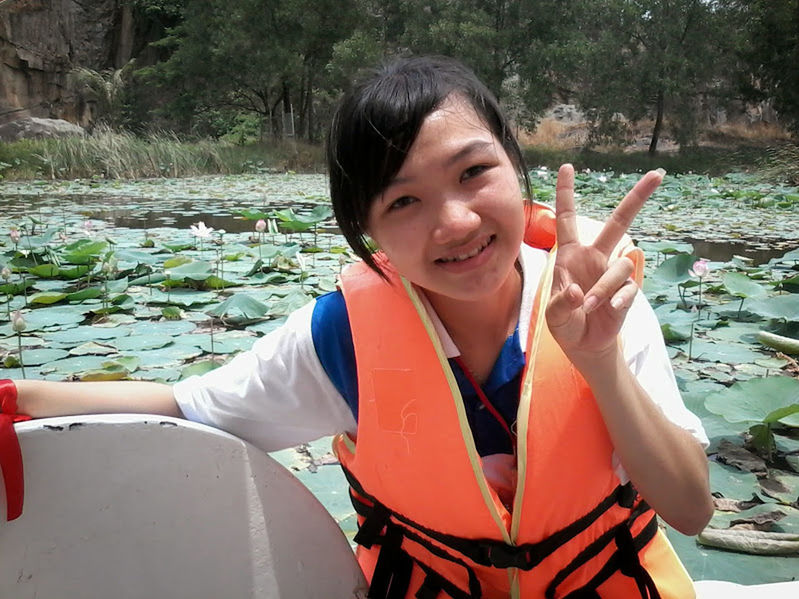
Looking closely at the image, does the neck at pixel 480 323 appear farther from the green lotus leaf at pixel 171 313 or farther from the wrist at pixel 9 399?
the green lotus leaf at pixel 171 313

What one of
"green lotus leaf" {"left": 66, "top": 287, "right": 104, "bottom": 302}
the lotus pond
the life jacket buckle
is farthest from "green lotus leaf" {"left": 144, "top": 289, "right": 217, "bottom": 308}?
the life jacket buckle

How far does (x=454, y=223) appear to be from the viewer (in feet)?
2.18

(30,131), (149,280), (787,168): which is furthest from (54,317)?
(30,131)

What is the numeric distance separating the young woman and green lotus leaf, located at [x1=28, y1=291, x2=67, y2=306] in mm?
1428

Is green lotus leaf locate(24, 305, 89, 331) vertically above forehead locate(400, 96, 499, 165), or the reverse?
forehead locate(400, 96, 499, 165)

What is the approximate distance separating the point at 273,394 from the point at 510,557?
30 centimetres

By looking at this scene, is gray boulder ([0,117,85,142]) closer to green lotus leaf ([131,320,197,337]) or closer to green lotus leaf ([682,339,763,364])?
green lotus leaf ([131,320,197,337])

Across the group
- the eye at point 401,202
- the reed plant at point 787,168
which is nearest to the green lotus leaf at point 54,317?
the eye at point 401,202

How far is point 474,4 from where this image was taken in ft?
42.9

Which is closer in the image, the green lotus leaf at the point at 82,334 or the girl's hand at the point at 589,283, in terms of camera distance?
the girl's hand at the point at 589,283

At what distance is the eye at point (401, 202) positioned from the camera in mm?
708

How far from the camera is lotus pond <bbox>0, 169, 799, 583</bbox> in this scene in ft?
3.42

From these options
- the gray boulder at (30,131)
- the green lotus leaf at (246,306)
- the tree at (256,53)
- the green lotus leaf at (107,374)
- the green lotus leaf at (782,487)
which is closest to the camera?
the green lotus leaf at (782,487)

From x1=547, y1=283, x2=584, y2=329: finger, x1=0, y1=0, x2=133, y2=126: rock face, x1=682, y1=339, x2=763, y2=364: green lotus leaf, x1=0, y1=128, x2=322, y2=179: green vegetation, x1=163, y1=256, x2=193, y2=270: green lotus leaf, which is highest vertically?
x1=0, y1=0, x2=133, y2=126: rock face
